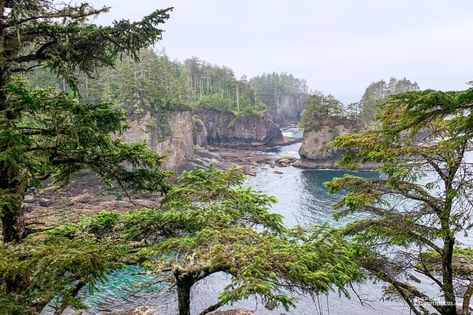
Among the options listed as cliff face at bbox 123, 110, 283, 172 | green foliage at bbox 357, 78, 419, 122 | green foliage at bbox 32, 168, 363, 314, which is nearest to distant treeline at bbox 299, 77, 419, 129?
green foliage at bbox 357, 78, 419, 122

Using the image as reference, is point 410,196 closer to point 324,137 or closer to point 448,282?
point 448,282

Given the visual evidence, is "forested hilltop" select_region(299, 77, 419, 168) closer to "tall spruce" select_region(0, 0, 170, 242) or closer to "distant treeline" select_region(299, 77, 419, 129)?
"distant treeline" select_region(299, 77, 419, 129)

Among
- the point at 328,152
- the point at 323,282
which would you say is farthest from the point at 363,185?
the point at 328,152

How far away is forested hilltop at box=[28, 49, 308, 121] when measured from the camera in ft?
181

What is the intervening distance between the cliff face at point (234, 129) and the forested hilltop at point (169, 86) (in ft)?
6.28

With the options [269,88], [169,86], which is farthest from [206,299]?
[269,88]

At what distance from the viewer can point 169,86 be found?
230ft

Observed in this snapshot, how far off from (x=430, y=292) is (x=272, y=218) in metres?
21.4

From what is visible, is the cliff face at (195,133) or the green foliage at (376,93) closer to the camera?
the cliff face at (195,133)

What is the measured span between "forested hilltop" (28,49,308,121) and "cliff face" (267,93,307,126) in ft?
8.00

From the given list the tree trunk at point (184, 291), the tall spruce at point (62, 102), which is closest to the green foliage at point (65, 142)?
the tall spruce at point (62, 102)

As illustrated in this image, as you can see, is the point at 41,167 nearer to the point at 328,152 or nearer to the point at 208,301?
the point at 208,301

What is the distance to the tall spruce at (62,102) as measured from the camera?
6457mm

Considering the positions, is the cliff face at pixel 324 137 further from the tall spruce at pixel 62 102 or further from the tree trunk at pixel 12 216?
the tree trunk at pixel 12 216
